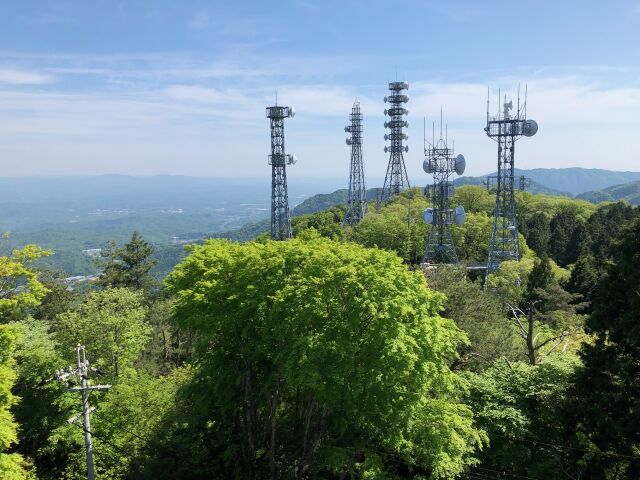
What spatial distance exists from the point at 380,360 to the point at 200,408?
6.55 meters

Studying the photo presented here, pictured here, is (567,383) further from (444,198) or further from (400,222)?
(400,222)

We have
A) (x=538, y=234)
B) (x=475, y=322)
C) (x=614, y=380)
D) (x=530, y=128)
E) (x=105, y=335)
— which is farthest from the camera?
(x=538, y=234)

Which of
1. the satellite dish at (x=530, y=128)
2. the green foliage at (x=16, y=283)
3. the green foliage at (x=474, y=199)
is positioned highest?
the satellite dish at (x=530, y=128)

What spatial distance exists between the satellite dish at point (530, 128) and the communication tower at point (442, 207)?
5.33 meters

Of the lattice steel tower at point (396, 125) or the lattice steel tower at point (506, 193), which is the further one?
the lattice steel tower at point (396, 125)

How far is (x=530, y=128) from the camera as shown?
36.4m

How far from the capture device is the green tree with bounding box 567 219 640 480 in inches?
479

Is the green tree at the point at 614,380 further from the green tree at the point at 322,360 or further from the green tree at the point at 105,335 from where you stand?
the green tree at the point at 105,335

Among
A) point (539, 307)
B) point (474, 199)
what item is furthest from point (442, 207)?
point (474, 199)

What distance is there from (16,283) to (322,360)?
919 centimetres

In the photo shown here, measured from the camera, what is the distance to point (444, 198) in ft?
126

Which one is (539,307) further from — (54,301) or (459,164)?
(54,301)

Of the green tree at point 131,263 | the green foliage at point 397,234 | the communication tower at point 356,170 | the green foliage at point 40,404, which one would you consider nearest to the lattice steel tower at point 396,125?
the communication tower at point 356,170

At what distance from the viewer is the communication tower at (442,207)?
38281 mm
